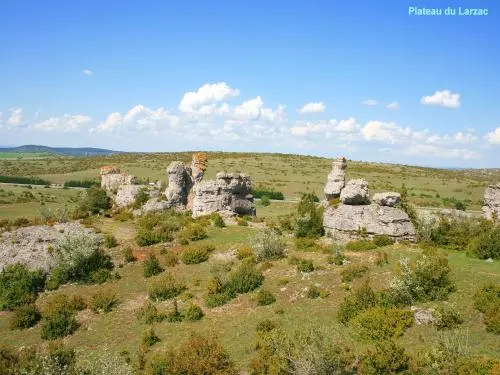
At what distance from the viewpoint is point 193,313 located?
23.8 metres

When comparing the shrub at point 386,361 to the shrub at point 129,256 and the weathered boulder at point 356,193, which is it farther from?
the shrub at point 129,256

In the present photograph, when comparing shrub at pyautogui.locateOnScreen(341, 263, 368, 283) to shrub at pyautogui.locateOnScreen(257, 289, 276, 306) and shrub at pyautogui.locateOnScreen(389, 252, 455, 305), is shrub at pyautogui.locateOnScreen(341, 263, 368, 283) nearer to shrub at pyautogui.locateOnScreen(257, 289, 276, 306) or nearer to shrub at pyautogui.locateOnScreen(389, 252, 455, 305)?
shrub at pyautogui.locateOnScreen(389, 252, 455, 305)

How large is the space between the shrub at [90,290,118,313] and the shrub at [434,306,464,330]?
18.2 m

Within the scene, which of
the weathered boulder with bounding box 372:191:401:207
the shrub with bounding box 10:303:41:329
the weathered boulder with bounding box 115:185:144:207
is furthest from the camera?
the weathered boulder with bounding box 115:185:144:207

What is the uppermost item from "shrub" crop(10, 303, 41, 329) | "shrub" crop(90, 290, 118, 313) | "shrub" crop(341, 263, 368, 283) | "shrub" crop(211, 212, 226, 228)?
"shrub" crop(211, 212, 226, 228)

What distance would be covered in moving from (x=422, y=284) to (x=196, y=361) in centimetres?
1145

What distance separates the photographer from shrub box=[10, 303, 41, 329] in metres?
25.5

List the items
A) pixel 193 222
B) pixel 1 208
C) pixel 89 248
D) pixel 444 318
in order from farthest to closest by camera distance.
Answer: pixel 1 208 < pixel 193 222 < pixel 89 248 < pixel 444 318

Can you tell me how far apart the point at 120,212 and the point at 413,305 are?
32.6 meters

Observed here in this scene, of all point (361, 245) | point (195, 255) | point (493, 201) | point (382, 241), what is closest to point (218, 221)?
point (195, 255)

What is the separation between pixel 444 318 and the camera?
61.0 ft

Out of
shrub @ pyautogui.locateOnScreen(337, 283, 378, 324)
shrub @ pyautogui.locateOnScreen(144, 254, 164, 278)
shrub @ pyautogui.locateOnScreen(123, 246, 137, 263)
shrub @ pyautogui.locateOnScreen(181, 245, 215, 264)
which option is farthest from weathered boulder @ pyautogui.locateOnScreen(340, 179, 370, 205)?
shrub @ pyautogui.locateOnScreen(123, 246, 137, 263)

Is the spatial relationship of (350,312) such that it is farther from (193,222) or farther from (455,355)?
(193,222)

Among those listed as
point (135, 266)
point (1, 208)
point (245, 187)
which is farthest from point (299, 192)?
point (135, 266)
